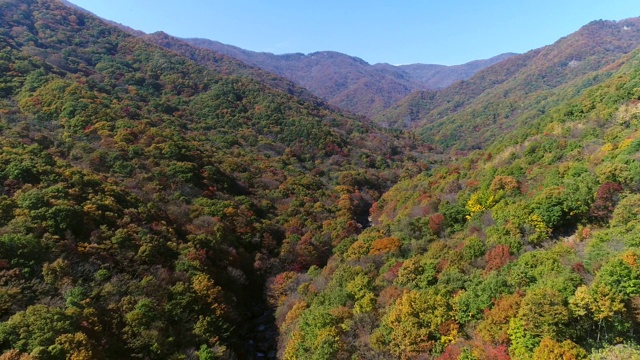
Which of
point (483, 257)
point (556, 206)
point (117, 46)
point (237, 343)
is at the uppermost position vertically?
point (117, 46)


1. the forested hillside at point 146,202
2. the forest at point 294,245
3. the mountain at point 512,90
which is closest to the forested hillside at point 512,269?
the forest at point 294,245

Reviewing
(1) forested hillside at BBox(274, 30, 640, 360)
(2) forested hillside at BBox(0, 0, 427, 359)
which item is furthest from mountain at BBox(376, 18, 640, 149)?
(1) forested hillside at BBox(274, 30, 640, 360)

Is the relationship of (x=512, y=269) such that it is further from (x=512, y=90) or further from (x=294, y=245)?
(x=512, y=90)

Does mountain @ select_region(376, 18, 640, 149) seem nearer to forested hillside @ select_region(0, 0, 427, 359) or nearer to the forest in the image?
forested hillside @ select_region(0, 0, 427, 359)

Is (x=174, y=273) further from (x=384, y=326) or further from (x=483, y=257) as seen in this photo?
(x=483, y=257)

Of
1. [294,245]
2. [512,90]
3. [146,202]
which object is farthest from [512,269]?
[512,90]

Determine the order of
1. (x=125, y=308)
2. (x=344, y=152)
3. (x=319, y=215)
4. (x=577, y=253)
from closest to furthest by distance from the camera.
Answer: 1. (x=577, y=253)
2. (x=125, y=308)
3. (x=319, y=215)
4. (x=344, y=152)

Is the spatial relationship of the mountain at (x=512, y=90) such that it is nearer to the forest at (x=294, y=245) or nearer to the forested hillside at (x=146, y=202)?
the forested hillside at (x=146, y=202)

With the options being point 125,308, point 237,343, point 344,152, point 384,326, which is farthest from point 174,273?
point 344,152
